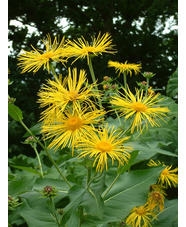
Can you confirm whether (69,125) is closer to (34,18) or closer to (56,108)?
(56,108)

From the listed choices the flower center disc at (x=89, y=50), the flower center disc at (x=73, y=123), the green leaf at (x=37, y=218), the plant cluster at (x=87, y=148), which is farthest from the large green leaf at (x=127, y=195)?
the flower center disc at (x=89, y=50)

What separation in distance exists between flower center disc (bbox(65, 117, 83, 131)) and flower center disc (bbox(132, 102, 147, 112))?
0.42 ft

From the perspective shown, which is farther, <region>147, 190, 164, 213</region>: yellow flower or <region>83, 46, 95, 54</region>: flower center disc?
<region>147, 190, 164, 213</region>: yellow flower

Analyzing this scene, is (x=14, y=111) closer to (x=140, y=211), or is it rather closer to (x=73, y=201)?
(x=73, y=201)

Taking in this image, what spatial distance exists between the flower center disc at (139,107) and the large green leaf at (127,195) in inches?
7.4

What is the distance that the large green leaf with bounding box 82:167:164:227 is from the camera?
0.72m

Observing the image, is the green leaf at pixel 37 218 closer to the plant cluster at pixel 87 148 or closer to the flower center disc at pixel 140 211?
the plant cluster at pixel 87 148

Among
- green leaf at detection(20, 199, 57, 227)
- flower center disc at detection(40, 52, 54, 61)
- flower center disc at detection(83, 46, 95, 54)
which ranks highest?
flower center disc at detection(83, 46, 95, 54)

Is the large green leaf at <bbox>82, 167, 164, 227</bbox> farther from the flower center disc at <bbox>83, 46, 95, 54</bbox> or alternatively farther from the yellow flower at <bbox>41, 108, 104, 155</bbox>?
the flower center disc at <bbox>83, 46, 95, 54</bbox>

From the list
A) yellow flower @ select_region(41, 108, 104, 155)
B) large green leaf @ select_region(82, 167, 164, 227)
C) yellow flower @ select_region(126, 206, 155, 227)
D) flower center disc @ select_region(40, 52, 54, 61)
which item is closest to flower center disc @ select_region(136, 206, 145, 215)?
yellow flower @ select_region(126, 206, 155, 227)

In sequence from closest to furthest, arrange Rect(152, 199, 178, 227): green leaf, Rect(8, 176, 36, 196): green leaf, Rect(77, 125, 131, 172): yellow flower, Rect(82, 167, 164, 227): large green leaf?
Rect(77, 125, 131, 172): yellow flower, Rect(82, 167, 164, 227): large green leaf, Rect(8, 176, 36, 196): green leaf, Rect(152, 199, 178, 227): green leaf

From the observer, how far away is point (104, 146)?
24.8 inches

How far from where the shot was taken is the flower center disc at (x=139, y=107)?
661mm

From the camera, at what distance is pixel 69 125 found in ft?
2.08
